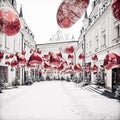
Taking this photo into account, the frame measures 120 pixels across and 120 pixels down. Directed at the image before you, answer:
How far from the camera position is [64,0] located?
9.32ft

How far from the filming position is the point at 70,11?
2900 mm

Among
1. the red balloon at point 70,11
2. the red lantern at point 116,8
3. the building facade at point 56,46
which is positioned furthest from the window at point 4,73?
the building facade at point 56,46

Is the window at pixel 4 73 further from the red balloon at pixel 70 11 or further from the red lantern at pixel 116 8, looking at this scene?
the red lantern at pixel 116 8

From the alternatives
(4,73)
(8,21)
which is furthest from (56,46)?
(8,21)

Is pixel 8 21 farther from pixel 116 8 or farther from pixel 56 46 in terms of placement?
pixel 56 46

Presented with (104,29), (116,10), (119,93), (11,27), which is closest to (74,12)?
(116,10)

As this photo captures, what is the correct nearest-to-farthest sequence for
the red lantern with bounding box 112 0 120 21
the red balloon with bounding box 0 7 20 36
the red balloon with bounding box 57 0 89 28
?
the red lantern with bounding box 112 0 120 21, the red balloon with bounding box 57 0 89 28, the red balloon with bounding box 0 7 20 36

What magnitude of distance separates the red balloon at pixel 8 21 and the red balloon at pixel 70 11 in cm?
79

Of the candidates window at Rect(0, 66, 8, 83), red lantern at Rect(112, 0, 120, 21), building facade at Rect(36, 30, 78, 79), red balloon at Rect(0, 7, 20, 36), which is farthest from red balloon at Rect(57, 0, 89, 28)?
building facade at Rect(36, 30, 78, 79)

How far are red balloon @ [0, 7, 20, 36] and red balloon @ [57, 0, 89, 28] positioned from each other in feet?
2.59

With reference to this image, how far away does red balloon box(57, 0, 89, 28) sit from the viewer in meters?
2.80

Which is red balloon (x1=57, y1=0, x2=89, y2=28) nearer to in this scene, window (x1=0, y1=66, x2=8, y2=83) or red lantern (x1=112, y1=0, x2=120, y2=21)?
red lantern (x1=112, y1=0, x2=120, y2=21)

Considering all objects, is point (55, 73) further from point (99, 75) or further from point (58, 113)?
point (58, 113)

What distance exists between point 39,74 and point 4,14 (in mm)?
41756
